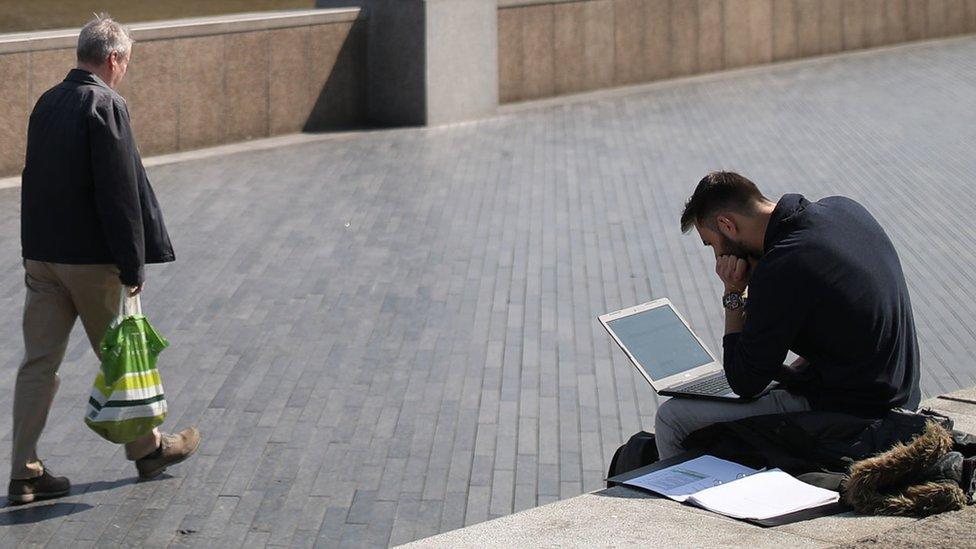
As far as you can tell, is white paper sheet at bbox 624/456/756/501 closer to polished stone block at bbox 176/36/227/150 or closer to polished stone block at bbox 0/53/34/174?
polished stone block at bbox 0/53/34/174

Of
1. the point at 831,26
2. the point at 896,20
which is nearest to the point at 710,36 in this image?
the point at 831,26

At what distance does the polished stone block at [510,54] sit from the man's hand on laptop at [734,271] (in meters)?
10.9

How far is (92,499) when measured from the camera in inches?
218

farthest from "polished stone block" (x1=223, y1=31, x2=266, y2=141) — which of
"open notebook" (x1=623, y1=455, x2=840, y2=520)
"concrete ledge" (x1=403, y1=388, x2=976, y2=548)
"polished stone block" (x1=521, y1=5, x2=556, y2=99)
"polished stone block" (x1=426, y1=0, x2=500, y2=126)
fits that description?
"concrete ledge" (x1=403, y1=388, x2=976, y2=548)

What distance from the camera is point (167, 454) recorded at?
19.0 ft

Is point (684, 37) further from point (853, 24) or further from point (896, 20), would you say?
point (896, 20)

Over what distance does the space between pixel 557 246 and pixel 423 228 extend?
109 cm

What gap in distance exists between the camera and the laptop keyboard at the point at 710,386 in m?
4.66

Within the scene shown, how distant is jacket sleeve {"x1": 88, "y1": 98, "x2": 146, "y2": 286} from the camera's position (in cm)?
534

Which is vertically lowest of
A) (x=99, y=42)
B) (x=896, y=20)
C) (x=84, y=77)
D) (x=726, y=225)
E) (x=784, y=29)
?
(x=896, y=20)

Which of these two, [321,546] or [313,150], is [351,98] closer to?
[313,150]

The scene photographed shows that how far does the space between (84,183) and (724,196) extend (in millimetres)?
2570

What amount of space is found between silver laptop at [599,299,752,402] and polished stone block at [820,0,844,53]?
1481cm

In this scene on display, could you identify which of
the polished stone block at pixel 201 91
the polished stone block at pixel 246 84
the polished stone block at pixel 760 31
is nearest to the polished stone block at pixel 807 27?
the polished stone block at pixel 760 31
